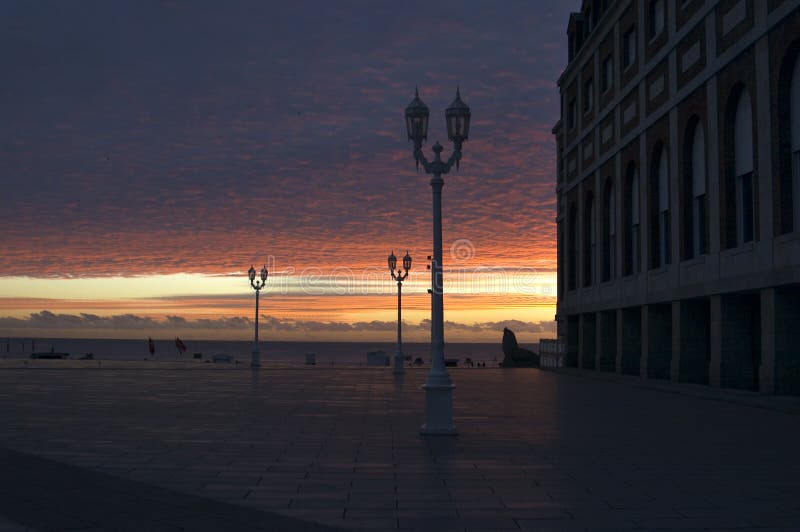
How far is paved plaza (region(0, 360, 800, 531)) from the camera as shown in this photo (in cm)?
890

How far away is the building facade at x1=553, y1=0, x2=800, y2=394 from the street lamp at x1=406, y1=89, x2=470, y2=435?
1301cm

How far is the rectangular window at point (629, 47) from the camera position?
43406mm

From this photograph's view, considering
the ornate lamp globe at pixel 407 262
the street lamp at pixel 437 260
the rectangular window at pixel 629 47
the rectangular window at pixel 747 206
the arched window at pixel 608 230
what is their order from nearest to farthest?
the street lamp at pixel 437 260
the rectangular window at pixel 747 206
the rectangular window at pixel 629 47
the ornate lamp globe at pixel 407 262
the arched window at pixel 608 230

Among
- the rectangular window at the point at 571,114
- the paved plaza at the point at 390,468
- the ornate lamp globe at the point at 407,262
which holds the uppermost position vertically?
the rectangular window at the point at 571,114

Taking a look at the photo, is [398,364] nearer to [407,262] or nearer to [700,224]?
[407,262]

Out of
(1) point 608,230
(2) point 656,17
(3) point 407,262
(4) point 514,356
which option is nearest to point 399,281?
(3) point 407,262

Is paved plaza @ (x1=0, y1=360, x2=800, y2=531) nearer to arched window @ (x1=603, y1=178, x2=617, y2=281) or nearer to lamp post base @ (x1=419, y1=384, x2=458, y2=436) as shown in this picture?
lamp post base @ (x1=419, y1=384, x2=458, y2=436)

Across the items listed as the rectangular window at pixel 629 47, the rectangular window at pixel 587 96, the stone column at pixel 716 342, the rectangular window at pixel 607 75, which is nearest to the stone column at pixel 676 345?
the stone column at pixel 716 342

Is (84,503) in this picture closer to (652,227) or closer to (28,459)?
(28,459)

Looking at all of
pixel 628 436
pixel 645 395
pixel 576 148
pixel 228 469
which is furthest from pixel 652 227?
pixel 228 469

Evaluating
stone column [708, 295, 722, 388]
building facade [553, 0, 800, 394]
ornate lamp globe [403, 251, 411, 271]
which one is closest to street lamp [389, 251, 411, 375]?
ornate lamp globe [403, 251, 411, 271]

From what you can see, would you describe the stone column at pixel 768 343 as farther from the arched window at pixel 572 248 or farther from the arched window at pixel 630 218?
the arched window at pixel 572 248

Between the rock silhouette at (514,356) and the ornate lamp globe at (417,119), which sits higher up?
the ornate lamp globe at (417,119)

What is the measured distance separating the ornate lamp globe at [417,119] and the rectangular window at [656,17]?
24125mm
